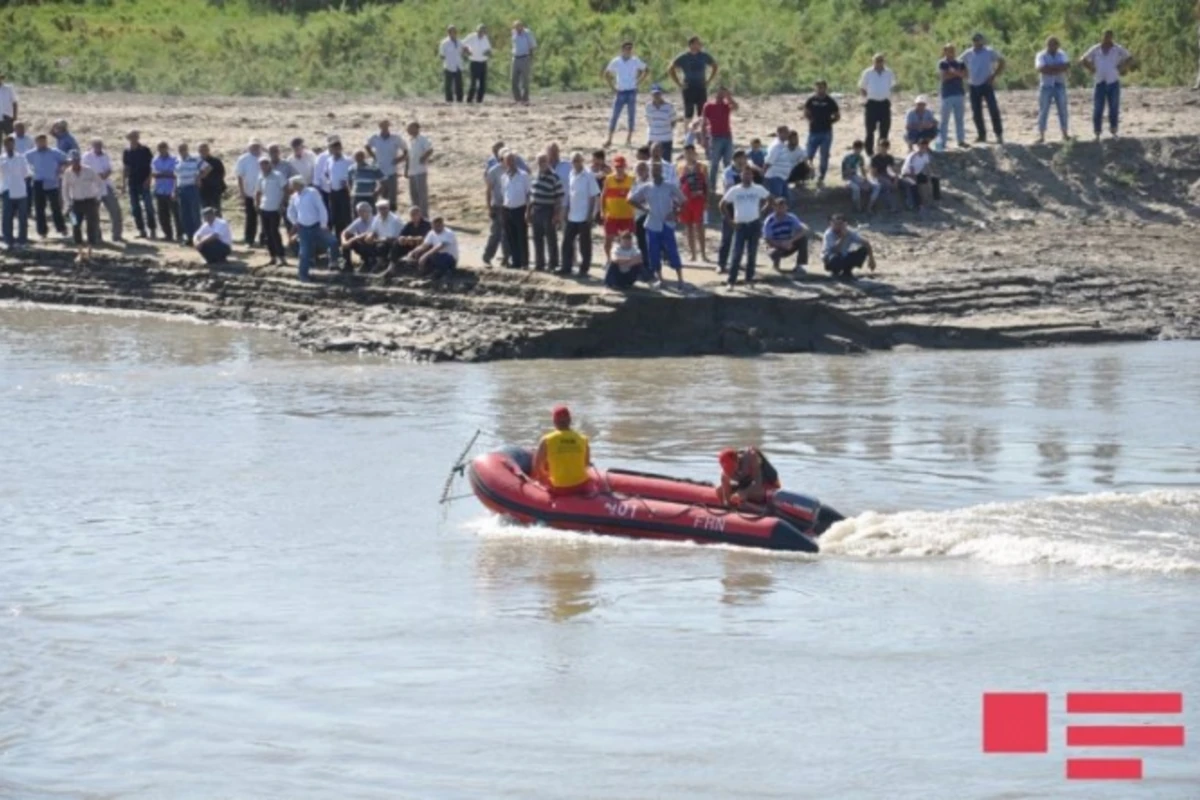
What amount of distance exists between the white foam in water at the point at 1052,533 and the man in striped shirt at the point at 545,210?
900 cm

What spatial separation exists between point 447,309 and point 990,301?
5969mm

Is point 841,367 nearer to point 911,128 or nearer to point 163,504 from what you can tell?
point 911,128

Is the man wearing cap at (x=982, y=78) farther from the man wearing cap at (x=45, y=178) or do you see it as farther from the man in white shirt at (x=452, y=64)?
the man wearing cap at (x=45, y=178)

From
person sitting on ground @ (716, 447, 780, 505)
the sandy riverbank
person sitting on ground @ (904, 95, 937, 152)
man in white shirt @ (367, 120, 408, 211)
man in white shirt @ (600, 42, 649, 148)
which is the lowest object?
person sitting on ground @ (716, 447, 780, 505)

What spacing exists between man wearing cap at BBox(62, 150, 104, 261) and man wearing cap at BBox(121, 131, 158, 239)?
1.36ft

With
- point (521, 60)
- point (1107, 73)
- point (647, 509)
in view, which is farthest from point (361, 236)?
point (647, 509)

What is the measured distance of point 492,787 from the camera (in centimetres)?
1222

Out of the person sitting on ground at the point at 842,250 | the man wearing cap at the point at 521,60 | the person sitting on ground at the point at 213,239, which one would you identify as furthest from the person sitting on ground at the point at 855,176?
the person sitting on ground at the point at 213,239

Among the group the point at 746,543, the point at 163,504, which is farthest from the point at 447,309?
the point at 746,543

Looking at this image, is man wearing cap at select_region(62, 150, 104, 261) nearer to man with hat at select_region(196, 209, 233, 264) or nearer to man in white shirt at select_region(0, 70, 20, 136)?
man with hat at select_region(196, 209, 233, 264)

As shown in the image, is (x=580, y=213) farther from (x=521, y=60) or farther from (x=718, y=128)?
(x=521, y=60)

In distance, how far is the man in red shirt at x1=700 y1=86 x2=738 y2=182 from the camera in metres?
27.7

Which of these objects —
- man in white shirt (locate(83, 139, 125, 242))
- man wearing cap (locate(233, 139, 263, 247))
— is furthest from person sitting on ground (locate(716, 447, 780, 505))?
man in white shirt (locate(83, 139, 125, 242))

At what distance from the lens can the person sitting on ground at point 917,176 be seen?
28.7m
